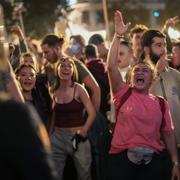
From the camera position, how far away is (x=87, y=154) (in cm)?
727

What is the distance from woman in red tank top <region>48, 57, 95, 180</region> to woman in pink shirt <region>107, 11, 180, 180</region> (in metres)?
0.93

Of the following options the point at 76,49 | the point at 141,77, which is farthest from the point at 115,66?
the point at 76,49

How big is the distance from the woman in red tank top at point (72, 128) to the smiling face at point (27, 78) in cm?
29

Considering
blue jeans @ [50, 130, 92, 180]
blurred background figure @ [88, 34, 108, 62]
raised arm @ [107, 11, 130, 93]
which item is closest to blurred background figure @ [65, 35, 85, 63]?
blurred background figure @ [88, 34, 108, 62]

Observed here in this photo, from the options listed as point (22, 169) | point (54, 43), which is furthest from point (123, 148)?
point (22, 169)

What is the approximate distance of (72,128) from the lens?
7.24 meters

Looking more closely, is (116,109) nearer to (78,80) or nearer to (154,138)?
(154,138)

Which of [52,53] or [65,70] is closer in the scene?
[65,70]

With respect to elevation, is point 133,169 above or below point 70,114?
below

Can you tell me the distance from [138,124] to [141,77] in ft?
1.44

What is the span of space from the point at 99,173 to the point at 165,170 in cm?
126

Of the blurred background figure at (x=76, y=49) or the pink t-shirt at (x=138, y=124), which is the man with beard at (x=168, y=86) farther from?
the blurred background figure at (x=76, y=49)

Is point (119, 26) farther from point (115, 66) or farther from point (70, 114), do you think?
point (70, 114)

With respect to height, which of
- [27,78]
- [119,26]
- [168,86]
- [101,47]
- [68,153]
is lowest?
[68,153]
